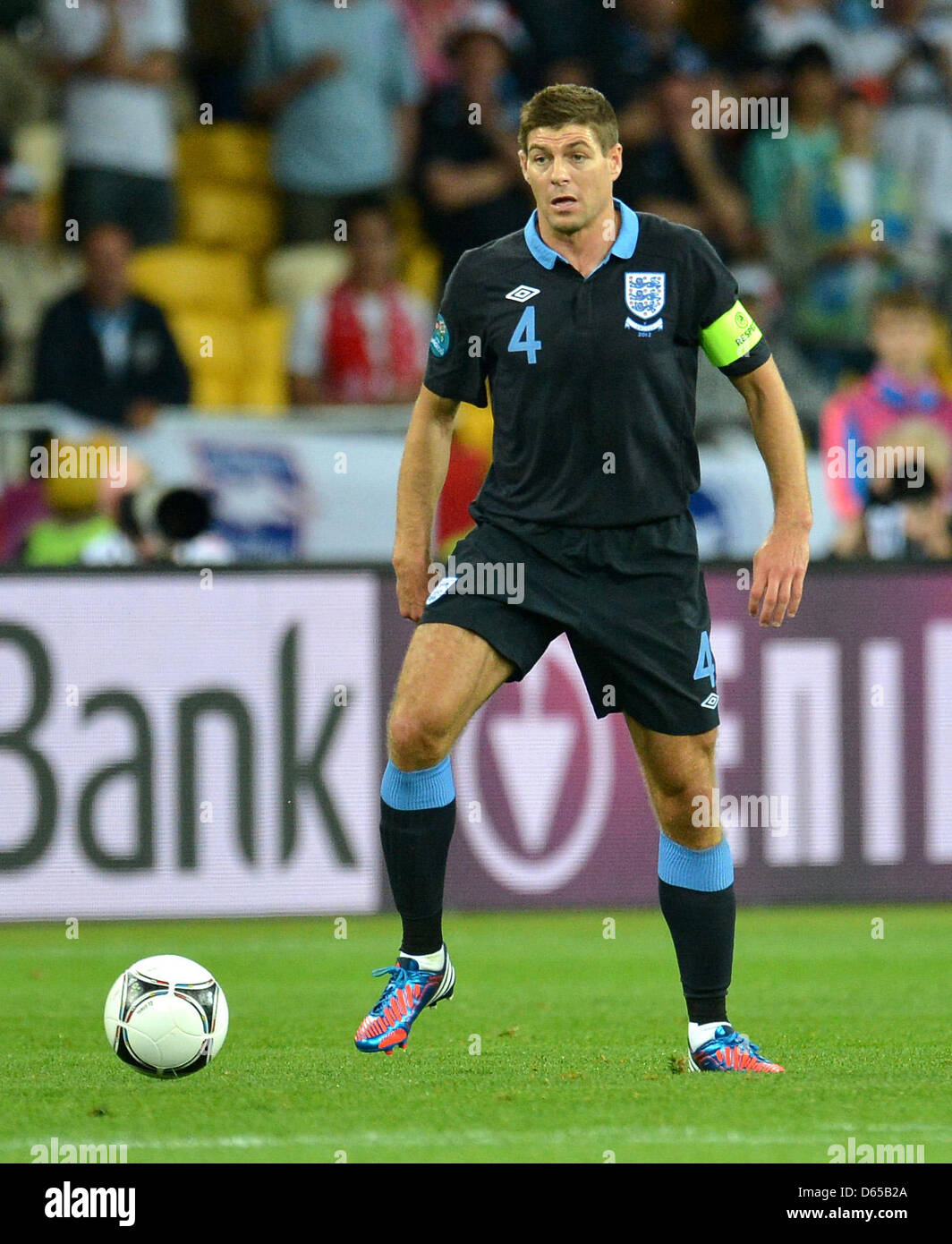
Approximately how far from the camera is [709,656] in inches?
207

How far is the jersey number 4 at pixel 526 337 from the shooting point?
5199 mm

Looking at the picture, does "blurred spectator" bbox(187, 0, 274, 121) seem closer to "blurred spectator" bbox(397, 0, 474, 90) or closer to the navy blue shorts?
"blurred spectator" bbox(397, 0, 474, 90)

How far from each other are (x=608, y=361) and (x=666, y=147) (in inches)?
315

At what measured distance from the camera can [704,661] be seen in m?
5.21

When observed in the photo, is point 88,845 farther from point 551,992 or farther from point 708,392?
point 708,392

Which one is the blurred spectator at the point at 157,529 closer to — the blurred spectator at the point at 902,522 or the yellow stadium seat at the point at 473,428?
the yellow stadium seat at the point at 473,428

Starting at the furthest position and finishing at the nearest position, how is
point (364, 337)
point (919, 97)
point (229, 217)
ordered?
point (919, 97)
point (229, 217)
point (364, 337)

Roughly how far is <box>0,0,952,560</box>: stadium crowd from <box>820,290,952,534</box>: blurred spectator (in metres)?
0.02

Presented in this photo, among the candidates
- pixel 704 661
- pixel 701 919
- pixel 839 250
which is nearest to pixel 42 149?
pixel 839 250

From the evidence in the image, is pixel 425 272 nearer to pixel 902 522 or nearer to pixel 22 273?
pixel 22 273

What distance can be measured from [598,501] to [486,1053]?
1.45 metres

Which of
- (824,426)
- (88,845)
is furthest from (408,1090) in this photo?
(824,426)
